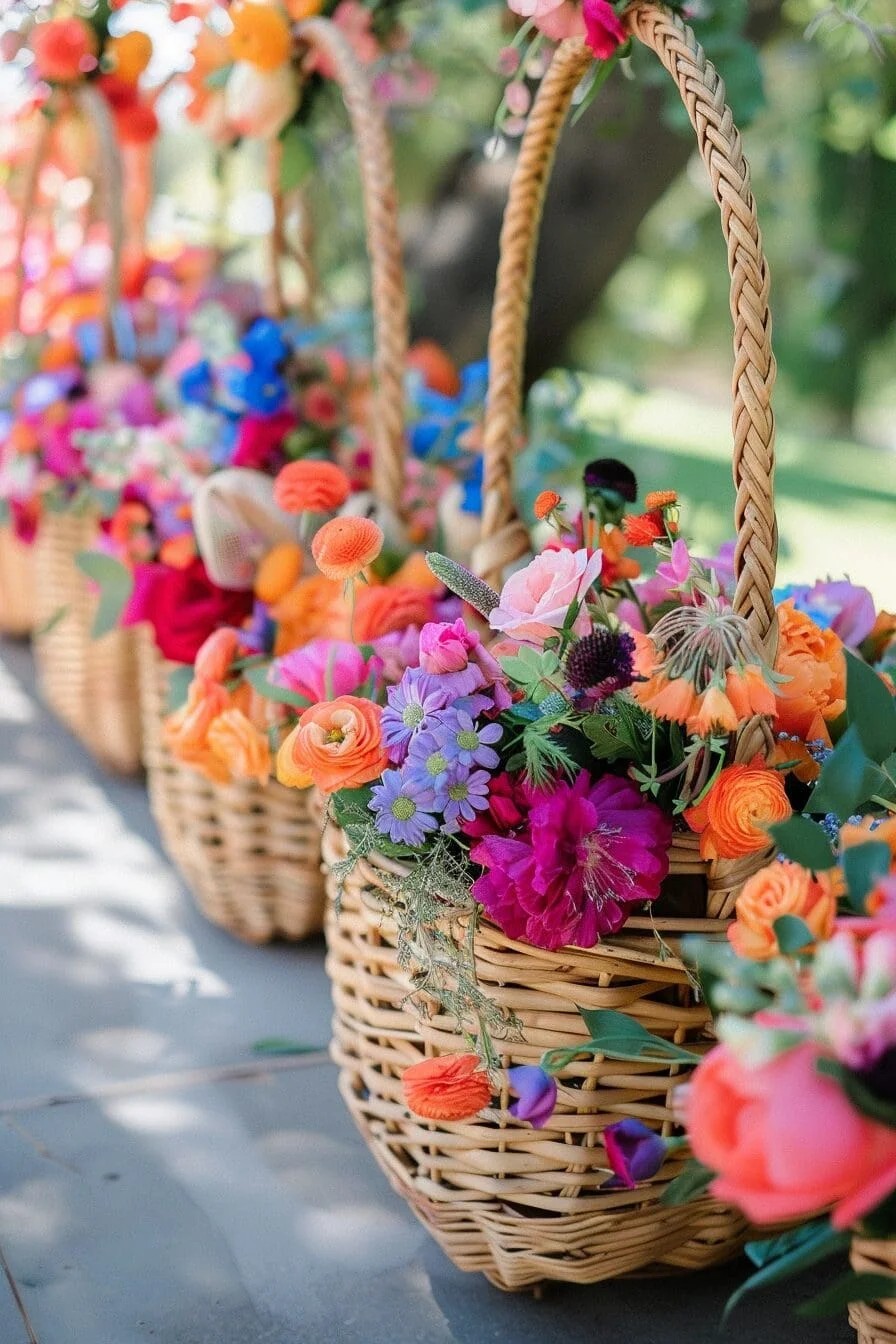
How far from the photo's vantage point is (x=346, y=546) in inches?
36.9

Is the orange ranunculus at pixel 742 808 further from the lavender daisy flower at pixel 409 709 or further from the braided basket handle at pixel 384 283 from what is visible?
the braided basket handle at pixel 384 283

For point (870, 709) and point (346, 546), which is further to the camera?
point (346, 546)

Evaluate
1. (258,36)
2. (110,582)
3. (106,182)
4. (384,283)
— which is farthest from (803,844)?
(106,182)

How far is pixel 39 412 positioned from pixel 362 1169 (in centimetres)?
122

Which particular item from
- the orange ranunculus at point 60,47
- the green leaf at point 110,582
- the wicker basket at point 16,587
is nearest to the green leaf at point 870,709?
the green leaf at point 110,582

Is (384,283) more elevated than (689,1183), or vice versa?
(384,283)

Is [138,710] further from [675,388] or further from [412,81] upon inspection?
[675,388]

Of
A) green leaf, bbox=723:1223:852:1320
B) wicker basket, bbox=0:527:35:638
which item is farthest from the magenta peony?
wicker basket, bbox=0:527:35:638

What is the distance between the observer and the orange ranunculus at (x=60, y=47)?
1767mm

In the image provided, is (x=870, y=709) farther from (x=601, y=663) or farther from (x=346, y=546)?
(x=346, y=546)

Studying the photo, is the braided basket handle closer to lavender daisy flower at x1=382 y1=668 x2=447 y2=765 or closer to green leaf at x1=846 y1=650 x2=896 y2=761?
lavender daisy flower at x1=382 y1=668 x2=447 y2=765

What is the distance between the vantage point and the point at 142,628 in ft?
5.47

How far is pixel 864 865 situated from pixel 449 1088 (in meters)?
0.37

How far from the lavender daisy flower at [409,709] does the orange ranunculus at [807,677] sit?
24 centimetres
